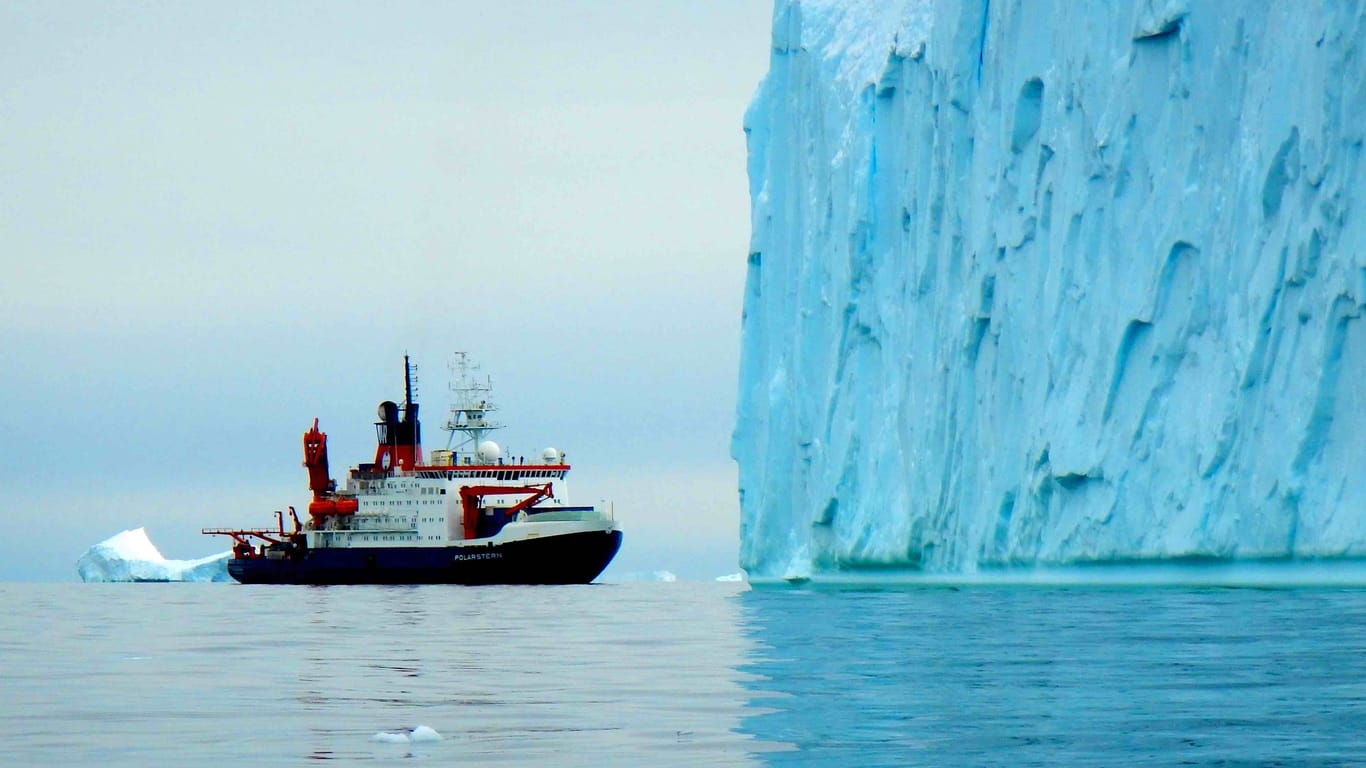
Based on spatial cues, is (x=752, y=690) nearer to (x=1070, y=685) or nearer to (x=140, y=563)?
(x=1070, y=685)

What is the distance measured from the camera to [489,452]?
4750cm

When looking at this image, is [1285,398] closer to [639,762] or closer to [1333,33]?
[1333,33]

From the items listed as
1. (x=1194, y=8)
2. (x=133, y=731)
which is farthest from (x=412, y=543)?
(x=133, y=731)

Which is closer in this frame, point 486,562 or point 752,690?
point 752,690

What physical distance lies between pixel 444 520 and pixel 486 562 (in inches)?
103

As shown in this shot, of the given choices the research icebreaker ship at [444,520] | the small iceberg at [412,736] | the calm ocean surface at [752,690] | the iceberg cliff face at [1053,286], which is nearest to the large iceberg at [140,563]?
the research icebreaker ship at [444,520]

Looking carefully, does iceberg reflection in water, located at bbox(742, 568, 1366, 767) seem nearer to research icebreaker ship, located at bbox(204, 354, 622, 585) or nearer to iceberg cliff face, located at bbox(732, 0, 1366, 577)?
iceberg cliff face, located at bbox(732, 0, 1366, 577)

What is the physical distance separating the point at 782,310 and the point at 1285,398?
13040mm

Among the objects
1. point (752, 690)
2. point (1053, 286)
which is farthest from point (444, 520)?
point (752, 690)

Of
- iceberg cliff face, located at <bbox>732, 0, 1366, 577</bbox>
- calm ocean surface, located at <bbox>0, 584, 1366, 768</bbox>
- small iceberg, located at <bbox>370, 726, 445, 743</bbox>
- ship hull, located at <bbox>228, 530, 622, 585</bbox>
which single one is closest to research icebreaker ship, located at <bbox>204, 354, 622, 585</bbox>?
ship hull, located at <bbox>228, 530, 622, 585</bbox>

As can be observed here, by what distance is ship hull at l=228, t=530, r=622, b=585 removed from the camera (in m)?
43.9

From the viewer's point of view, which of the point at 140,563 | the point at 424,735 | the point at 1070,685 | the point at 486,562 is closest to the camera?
the point at 424,735

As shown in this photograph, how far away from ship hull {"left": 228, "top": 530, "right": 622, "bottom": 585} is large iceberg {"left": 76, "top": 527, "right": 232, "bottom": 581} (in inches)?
895

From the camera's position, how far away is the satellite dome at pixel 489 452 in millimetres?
47438
